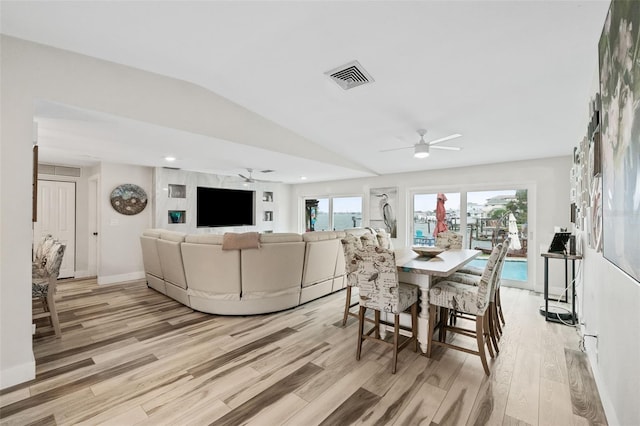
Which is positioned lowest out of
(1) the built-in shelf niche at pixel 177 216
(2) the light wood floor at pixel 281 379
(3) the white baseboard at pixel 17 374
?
(2) the light wood floor at pixel 281 379

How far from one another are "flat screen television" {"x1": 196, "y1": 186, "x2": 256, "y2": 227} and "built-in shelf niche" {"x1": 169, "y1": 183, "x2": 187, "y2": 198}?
0.30m

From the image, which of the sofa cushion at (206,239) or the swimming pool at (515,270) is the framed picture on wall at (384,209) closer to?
the swimming pool at (515,270)

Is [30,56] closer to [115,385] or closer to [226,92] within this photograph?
[226,92]

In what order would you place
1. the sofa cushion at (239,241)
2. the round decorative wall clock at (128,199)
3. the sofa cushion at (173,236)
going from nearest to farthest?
the sofa cushion at (239,241), the sofa cushion at (173,236), the round decorative wall clock at (128,199)

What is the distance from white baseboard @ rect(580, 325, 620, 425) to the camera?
63.9 inches

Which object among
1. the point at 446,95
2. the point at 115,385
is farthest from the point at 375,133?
the point at 115,385

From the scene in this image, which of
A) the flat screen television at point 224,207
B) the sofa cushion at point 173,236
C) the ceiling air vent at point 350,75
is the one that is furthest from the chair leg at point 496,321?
the flat screen television at point 224,207

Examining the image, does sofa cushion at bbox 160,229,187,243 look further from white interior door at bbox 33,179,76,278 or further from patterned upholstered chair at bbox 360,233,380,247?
white interior door at bbox 33,179,76,278

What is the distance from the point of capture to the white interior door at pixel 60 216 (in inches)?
203

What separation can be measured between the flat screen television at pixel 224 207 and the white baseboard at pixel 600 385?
259 inches

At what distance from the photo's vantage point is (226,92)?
131 inches

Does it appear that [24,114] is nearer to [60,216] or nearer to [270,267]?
[270,267]

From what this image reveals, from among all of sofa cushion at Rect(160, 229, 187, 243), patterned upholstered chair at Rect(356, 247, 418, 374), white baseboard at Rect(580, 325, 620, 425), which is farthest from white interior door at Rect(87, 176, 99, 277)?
white baseboard at Rect(580, 325, 620, 425)

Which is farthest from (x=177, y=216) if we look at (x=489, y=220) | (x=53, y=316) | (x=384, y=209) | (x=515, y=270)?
(x=515, y=270)
